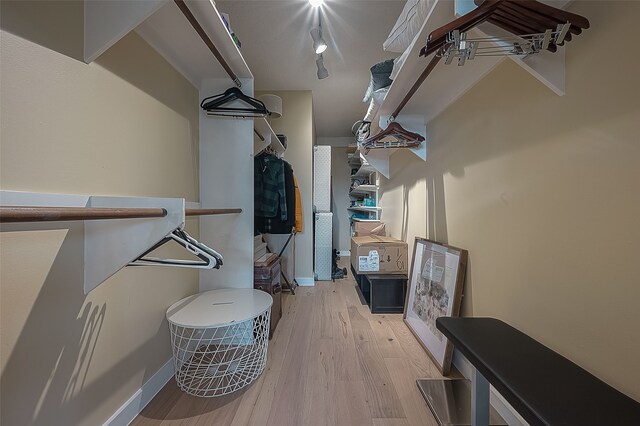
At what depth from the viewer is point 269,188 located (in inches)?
86.3

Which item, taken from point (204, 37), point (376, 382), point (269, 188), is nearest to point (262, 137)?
point (269, 188)

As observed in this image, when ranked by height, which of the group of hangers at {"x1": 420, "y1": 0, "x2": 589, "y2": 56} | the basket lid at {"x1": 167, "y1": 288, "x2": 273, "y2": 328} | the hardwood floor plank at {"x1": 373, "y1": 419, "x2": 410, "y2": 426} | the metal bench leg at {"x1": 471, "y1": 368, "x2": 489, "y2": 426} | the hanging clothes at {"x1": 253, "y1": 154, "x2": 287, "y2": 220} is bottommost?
the hardwood floor plank at {"x1": 373, "y1": 419, "x2": 410, "y2": 426}

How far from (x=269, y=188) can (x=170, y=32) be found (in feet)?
3.91

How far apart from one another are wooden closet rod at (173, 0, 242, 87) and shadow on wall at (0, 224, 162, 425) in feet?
3.18

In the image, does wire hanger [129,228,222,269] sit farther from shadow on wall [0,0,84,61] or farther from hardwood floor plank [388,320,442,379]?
hardwood floor plank [388,320,442,379]

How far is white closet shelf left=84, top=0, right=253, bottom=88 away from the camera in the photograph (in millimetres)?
935

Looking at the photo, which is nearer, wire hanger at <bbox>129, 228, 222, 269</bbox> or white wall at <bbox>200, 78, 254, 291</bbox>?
wire hanger at <bbox>129, 228, 222, 269</bbox>

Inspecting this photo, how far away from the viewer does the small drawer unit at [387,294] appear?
2428 millimetres

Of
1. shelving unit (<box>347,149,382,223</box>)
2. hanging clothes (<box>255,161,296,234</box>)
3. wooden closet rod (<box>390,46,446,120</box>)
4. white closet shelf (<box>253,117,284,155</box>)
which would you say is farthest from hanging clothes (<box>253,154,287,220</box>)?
shelving unit (<box>347,149,382,223</box>)

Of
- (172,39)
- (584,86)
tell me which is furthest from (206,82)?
(584,86)

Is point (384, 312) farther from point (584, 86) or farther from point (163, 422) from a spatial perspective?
point (584, 86)

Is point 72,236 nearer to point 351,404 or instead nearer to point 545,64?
point 351,404

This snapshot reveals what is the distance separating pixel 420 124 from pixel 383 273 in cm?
142

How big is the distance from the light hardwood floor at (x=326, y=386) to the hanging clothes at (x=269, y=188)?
3.24 feet
